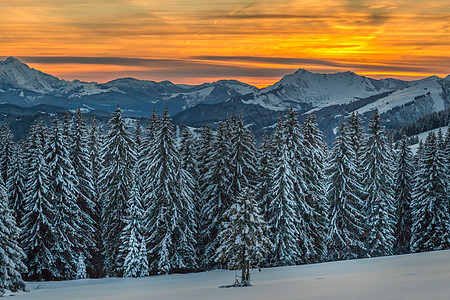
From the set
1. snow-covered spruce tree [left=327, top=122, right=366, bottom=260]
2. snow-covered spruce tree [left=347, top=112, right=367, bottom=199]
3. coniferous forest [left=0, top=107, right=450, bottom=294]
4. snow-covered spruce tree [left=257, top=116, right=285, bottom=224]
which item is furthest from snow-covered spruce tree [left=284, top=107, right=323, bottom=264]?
snow-covered spruce tree [left=347, top=112, right=367, bottom=199]

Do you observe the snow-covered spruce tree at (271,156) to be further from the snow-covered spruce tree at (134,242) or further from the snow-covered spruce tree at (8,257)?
the snow-covered spruce tree at (8,257)

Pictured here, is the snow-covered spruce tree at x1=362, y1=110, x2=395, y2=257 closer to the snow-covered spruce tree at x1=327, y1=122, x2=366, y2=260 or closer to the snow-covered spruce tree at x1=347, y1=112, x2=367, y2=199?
the snow-covered spruce tree at x1=347, y1=112, x2=367, y2=199

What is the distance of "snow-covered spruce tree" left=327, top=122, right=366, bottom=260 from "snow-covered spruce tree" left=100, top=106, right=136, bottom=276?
20.6m

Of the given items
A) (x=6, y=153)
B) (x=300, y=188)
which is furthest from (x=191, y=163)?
(x=6, y=153)

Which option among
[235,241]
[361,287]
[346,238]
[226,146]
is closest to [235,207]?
[235,241]

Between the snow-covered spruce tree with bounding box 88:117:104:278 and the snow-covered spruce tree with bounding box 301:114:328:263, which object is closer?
the snow-covered spruce tree with bounding box 301:114:328:263

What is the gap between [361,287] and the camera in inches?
683

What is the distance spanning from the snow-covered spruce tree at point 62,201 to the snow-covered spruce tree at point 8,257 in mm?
17603

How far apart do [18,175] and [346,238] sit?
33458 mm

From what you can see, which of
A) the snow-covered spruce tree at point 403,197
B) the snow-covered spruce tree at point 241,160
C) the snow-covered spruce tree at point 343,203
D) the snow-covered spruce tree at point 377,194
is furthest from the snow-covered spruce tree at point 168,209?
the snow-covered spruce tree at point 403,197

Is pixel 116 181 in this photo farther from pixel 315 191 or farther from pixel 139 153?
pixel 315 191

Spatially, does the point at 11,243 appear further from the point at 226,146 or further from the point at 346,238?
the point at 346,238

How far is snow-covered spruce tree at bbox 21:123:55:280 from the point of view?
4266 cm

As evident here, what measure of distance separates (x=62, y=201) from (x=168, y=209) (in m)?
10.4
